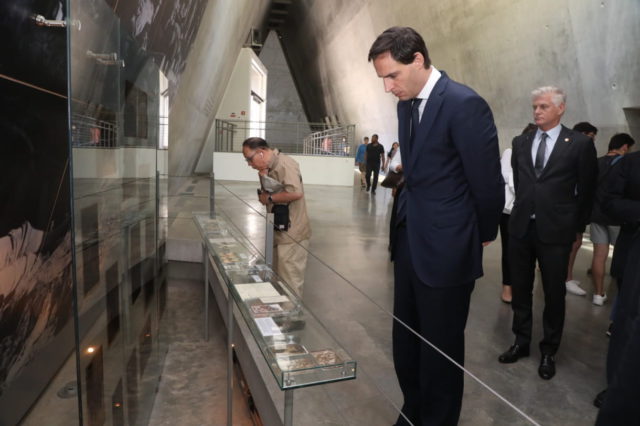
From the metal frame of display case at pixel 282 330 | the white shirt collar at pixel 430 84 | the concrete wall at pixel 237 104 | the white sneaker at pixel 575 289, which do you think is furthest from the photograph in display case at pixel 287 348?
the concrete wall at pixel 237 104

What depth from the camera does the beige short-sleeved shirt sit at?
11.2ft

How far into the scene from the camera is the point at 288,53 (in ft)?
107

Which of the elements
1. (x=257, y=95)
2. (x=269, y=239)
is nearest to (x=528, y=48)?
(x=269, y=239)

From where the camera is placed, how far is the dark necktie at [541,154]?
8.93 ft

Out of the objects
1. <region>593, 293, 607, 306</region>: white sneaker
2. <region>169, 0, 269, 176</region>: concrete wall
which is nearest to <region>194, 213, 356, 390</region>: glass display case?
<region>593, 293, 607, 306</region>: white sneaker

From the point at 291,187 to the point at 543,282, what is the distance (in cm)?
171

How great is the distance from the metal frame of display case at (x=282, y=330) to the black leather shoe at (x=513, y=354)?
4.77 ft

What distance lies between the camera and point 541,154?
8.96ft

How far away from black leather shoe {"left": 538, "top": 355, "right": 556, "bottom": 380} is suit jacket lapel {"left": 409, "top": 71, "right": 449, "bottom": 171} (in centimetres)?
171

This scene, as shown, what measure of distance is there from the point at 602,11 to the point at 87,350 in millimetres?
7654

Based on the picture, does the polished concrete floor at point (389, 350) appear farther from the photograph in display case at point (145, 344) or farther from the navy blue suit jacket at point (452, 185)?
the photograph in display case at point (145, 344)

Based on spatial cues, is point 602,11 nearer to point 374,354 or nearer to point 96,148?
point 374,354

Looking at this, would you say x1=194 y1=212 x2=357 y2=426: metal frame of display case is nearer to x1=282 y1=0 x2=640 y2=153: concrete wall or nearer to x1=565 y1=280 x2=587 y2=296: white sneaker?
x1=565 y1=280 x2=587 y2=296: white sneaker

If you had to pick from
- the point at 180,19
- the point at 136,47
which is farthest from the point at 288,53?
the point at 136,47
